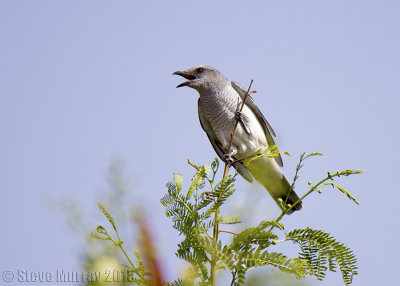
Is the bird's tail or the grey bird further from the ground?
the grey bird

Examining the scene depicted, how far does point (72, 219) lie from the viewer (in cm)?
87

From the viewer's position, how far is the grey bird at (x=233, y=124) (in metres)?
5.37

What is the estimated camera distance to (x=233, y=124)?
17.3 ft

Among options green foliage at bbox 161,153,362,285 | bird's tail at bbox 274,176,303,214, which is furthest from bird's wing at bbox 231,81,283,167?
green foliage at bbox 161,153,362,285

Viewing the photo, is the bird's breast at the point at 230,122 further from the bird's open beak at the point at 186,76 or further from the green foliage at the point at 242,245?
the green foliage at the point at 242,245

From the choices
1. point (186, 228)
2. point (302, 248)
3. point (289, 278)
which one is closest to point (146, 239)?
point (289, 278)

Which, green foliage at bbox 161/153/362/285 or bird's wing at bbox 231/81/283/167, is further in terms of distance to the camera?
bird's wing at bbox 231/81/283/167

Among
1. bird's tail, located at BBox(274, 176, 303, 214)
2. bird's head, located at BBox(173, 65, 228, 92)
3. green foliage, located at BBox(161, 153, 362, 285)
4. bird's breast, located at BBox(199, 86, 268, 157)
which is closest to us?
green foliage, located at BBox(161, 153, 362, 285)

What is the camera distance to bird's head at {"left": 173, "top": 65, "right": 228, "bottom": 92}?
5570 millimetres

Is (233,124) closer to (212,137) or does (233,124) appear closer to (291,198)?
(212,137)

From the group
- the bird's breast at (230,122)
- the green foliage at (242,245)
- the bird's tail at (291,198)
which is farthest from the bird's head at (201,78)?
the green foliage at (242,245)

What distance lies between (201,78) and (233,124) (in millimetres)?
817

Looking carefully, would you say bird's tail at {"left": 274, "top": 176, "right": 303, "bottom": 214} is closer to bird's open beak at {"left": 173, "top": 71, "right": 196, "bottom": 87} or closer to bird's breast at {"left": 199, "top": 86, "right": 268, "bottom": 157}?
bird's breast at {"left": 199, "top": 86, "right": 268, "bottom": 157}

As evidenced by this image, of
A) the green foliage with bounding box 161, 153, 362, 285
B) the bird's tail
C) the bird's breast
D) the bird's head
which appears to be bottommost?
the green foliage with bounding box 161, 153, 362, 285
